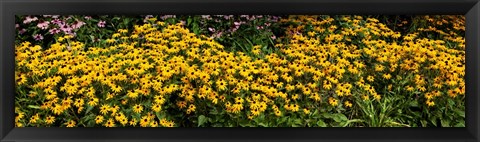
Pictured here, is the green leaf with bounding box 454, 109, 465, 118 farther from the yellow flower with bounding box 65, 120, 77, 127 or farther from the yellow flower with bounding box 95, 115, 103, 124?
the yellow flower with bounding box 65, 120, 77, 127

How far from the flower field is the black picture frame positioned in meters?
0.11

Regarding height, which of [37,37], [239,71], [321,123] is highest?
[37,37]

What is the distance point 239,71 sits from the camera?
2.98m

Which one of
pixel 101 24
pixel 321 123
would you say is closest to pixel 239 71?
pixel 321 123

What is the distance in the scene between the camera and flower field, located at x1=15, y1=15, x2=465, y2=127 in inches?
115

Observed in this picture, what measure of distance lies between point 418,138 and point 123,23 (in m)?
1.31

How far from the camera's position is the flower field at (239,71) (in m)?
2.92

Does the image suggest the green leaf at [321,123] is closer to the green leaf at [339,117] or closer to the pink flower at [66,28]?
the green leaf at [339,117]

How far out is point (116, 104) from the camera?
115 inches

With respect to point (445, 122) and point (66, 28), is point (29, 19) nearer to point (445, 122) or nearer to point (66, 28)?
point (66, 28)

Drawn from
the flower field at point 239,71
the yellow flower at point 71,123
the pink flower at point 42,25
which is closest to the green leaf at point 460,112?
the flower field at point 239,71

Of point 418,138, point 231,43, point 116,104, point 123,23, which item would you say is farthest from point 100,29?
point 418,138
